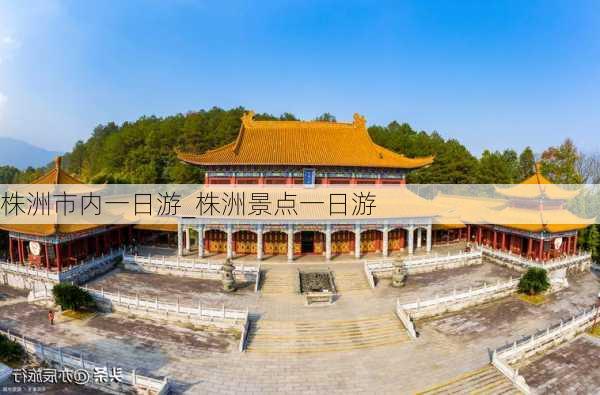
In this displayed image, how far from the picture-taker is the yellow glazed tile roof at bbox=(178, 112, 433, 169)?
26.6m

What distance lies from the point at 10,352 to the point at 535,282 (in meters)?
25.4

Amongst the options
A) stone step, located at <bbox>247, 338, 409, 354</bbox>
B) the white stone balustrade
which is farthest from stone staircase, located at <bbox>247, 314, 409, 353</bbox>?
the white stone balustrade

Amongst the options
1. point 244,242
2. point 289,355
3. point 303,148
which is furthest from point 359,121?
point 289,355

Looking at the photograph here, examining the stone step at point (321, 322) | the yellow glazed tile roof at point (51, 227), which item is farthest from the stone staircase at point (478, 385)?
the yellow glazed tile roof at point (51, 227)

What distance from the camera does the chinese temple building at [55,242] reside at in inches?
837

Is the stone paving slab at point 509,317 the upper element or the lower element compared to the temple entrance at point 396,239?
lower

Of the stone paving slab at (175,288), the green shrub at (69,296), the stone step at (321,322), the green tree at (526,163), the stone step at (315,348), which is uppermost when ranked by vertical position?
the green tree at (526,163)

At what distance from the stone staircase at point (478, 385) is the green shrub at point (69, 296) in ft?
51.8

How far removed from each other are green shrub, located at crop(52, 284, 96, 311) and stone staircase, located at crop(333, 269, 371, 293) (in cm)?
1319

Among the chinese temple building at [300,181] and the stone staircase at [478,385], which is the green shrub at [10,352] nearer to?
the chinese temple building at [300,181]

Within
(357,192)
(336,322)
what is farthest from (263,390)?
(357,192)

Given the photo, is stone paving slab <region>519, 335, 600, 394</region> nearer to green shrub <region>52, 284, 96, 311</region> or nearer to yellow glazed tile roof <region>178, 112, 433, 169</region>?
yellow glazed tile roof <region>178, 112, 433, 169</region>

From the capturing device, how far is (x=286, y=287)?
21.0 metres

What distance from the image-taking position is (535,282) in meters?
20.6
